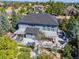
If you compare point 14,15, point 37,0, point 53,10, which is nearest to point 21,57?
point 14,15

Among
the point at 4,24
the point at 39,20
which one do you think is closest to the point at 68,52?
the point at 39,20

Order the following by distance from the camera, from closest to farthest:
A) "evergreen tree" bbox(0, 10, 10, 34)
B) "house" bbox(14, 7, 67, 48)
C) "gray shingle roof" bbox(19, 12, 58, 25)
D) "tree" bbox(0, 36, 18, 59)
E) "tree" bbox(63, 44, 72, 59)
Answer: "tree" bbox(0, 36, 18, 59)
"tree" bbox(63, 44, 72, 59)
"house" bbox(14, 7, 67, 48)
"evergreen tree" bbox(0, 10, 10, 34)
"gray shingle roof" bbox(19, 12, 58, 25)

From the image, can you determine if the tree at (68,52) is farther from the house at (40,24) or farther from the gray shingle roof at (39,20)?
the gray shingle roof at (39,20)

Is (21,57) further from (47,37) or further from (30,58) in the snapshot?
(47,37)

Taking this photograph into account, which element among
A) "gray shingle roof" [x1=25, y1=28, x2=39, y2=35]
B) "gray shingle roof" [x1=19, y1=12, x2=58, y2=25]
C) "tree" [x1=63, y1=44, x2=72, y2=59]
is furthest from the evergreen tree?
"tree" [x1=63, y1=44, x2=72, y2=59]

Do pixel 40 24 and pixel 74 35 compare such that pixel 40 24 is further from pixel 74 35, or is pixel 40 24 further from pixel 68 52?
pixel 68 52

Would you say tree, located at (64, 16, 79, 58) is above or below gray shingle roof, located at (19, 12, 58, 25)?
above

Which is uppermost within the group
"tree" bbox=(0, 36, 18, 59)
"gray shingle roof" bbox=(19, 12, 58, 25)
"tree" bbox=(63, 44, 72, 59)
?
"tree" bbox=(0, 36, 18, 59)

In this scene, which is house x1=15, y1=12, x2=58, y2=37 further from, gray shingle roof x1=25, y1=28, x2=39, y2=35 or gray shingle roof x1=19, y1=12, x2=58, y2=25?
gray shingle roof x1=25, y1=28, x2=39, y2=35
